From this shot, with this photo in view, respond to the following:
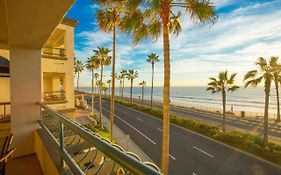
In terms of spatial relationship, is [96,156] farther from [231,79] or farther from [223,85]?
[223,85]

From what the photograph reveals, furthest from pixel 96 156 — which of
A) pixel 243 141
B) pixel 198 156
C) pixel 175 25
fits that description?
pixel 243 141

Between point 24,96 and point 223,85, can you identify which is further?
point 223,85

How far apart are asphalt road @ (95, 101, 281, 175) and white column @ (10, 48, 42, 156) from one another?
14429 millimetres

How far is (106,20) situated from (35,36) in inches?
749

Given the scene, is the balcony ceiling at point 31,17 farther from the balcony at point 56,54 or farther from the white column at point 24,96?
the balcony at point 56,54

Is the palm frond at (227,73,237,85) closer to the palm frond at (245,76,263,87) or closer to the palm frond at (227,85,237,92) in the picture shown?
the palm frond at (227,85,237,92)

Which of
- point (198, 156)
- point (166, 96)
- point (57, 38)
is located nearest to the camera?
point (166, 96)

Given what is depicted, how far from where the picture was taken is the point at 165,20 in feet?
37.3

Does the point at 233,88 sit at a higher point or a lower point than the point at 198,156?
higher

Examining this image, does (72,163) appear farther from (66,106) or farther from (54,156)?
(66,106)

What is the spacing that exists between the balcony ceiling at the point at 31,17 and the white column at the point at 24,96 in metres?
0.59

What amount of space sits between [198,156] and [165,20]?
15.4 meters

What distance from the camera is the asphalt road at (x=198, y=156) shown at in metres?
18.0

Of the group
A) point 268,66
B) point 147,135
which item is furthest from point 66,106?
point 268,66
